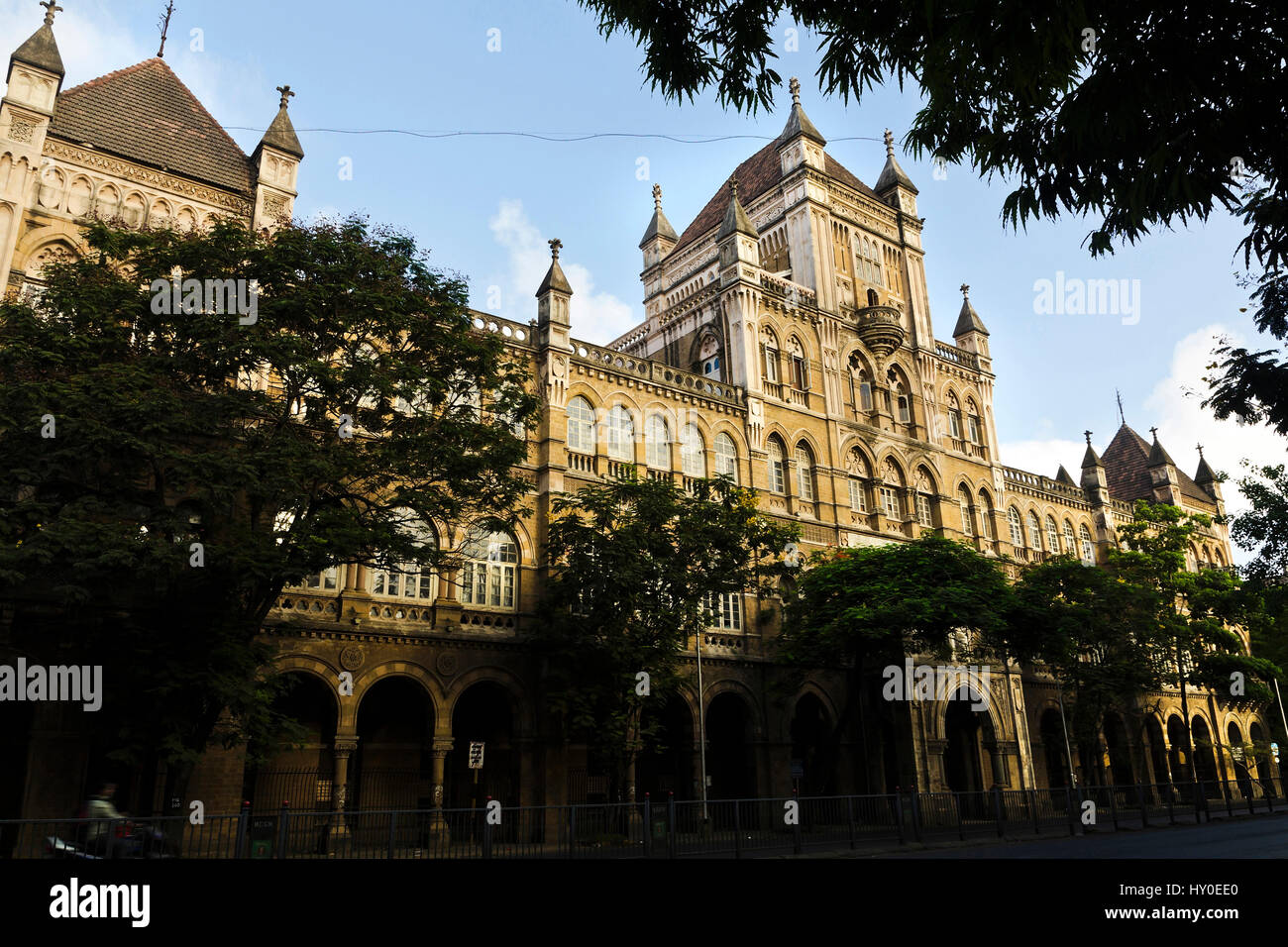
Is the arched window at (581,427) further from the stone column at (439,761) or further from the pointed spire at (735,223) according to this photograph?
the pointed spire at (735,223)

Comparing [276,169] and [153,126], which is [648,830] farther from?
[153,126]

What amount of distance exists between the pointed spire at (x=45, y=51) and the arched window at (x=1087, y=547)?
1839 inches

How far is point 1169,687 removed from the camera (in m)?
48.0

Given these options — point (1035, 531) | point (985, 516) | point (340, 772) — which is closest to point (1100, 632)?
point (985, 516)

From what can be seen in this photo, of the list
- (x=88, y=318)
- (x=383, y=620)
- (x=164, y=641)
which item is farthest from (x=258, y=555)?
(x=383, y=620)

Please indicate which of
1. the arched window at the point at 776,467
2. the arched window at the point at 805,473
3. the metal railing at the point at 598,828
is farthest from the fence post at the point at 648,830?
the arched window at the point at 805,473

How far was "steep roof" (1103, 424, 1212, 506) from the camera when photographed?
184 ft

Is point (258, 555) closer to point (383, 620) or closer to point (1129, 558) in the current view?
point (383, 620)

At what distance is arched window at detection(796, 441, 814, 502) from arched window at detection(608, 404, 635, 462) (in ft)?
23.7

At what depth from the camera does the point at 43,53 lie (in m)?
22.9

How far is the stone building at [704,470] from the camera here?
23281 millimetres

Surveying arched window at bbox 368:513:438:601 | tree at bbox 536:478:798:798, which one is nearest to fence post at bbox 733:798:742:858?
tree at bbox 536:478:798:798
